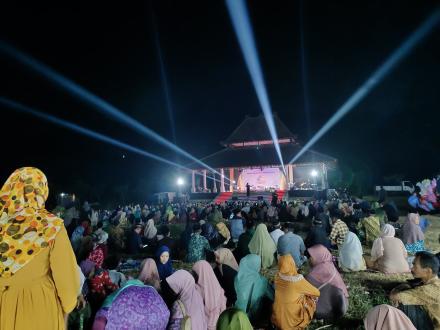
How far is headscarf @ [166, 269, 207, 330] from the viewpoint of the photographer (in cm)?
372

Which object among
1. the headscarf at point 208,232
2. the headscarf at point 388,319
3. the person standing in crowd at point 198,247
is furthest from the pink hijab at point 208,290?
the headscarf at point 208,232

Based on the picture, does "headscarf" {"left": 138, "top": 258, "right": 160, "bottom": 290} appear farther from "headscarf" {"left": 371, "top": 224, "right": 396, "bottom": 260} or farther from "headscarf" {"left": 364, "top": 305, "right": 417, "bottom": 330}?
"headscarf" {"left": 371, "top": 224, "right": 396, "bottom": 260}

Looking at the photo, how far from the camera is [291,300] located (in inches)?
158

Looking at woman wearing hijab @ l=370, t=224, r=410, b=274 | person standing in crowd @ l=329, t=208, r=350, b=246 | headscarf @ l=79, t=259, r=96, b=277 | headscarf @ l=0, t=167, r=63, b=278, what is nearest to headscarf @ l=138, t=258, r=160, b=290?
headscarf @ l=79, t=259, r=96, b=277

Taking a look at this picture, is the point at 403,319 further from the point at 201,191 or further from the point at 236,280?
the point at 201,191

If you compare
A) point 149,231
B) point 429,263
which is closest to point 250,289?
point 429,263

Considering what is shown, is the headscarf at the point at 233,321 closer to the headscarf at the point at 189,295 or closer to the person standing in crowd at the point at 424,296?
the headscarf at the point at 189,295

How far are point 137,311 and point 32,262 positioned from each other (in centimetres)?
96

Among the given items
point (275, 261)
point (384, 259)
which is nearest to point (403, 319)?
point (384, 259)

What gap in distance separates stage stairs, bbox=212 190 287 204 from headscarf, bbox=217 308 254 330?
21438 mm

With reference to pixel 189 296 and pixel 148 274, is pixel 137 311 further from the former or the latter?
pixel 148 274

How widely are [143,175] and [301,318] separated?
114 feet

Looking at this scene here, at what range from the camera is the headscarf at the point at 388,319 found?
2.83 m

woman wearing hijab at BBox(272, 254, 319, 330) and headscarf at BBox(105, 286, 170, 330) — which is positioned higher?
headscarf at BBox(105, 286, 170, 330)
